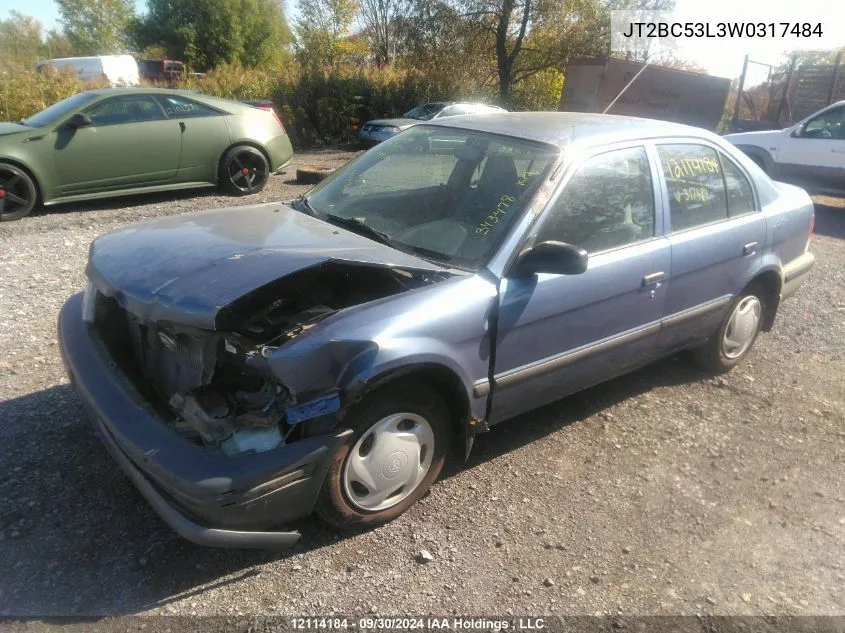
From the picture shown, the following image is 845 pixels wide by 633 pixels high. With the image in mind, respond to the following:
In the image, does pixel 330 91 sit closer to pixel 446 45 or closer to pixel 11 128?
pixel 446 45

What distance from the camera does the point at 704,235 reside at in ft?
12.3

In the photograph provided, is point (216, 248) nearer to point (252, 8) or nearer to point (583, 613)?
point (583, 613)

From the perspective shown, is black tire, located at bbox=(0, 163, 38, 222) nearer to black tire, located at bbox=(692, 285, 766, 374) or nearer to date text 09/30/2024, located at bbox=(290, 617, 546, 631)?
date text 09/30/2024, located at bbox=(290, 617, 546, 631)

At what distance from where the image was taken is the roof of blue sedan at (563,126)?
3.43 m

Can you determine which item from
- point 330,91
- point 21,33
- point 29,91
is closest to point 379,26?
point 330,91

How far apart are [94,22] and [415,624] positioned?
57558 mm

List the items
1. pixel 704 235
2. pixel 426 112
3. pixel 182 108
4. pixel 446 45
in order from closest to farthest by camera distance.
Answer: pixel 704 235
pixel 182 108
pixel 426 112
pixel 446 45

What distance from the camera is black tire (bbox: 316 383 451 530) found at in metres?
2.51

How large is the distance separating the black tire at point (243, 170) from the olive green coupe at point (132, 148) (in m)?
0.01

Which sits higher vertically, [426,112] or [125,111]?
[125,111]

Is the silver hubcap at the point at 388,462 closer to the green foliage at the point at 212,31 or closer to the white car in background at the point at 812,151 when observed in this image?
the white car in background at the point at 812,151

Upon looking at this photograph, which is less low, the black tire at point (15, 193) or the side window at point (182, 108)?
the side window at point (182, 108)

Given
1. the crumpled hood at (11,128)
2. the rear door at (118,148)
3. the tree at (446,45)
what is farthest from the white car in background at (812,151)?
the tree at (446,45)

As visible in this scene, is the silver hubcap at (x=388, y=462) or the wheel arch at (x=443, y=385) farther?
the silver hubcap at (x=388, y=462)
